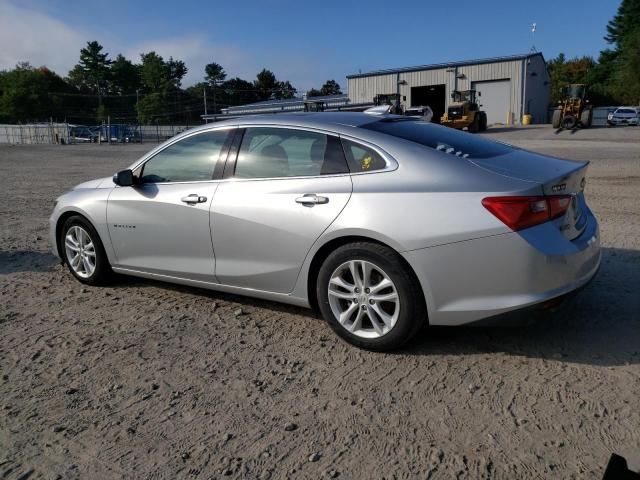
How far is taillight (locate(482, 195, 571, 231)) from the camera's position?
3.09 m

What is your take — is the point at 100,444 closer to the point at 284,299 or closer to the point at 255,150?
the point at 284,299

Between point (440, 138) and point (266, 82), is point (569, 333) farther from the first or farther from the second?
point (266, 82)

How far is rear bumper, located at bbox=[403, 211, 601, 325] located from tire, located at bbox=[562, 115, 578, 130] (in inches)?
1423

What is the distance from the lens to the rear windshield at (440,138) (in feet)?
12.1

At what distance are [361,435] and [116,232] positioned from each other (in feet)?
10.1

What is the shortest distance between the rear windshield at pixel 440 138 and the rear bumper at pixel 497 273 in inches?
28.8

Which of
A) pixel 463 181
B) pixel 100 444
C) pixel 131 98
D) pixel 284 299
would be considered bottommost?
pixel 100 444

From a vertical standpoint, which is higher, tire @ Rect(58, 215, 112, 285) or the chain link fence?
the chain link fence

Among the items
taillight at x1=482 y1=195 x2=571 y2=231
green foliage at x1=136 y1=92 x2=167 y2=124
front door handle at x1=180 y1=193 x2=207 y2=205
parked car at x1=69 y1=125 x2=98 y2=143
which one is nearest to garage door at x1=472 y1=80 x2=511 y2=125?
parked car at x1=69 y1=125 x2=98 y2=143

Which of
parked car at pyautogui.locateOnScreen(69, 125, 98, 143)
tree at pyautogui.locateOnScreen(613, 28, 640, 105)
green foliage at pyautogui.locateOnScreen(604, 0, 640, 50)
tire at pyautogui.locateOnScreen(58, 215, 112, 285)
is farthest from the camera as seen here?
green foliage at pyautogui.locateOnScreen(604, 0, 640, 50)

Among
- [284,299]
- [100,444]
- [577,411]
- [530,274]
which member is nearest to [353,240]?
[284,299]

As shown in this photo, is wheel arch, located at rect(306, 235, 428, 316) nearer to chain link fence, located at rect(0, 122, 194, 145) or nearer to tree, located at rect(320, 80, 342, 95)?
chain link fence, located at rect(0, 122, 194, 145)

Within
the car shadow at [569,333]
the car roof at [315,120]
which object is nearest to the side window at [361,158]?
the car roof at [315,120]

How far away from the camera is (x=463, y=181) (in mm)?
3273
